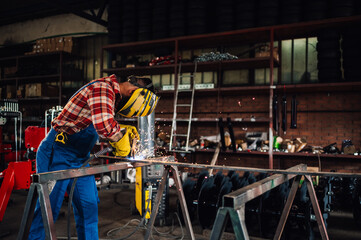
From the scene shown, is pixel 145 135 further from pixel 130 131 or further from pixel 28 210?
pixel 28 210

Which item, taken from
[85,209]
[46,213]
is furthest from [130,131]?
Answer: [46,213]

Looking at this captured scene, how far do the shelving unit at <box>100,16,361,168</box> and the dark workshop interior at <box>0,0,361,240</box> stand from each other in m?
0.02

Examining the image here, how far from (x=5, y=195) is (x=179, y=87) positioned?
4.08 meters

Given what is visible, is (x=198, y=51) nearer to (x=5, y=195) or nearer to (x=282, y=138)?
(x=282, y=138)

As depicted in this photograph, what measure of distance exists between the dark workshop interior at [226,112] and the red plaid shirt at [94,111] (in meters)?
1.57

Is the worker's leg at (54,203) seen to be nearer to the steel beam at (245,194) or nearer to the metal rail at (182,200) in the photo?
the metal rail at (182,200)

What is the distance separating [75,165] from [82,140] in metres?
0.24

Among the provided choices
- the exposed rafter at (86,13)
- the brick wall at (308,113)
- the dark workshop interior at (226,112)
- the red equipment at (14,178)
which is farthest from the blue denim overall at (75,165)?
the exposed rafter at (86,13)

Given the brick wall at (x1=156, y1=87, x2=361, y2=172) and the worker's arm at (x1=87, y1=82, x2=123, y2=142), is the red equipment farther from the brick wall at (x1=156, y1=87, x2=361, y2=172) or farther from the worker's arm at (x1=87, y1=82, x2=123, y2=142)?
the brick wall at (x1=156, y1=87, x2=361, y2=172)

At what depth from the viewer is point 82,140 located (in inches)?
97.7

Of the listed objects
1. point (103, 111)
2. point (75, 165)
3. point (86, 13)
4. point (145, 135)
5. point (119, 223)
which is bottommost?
point (119, 223)

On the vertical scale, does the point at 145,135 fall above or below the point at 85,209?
above

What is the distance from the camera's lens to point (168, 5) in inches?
260

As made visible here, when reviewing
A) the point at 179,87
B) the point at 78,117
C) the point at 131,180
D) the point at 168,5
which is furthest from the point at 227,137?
the point at 78,117
